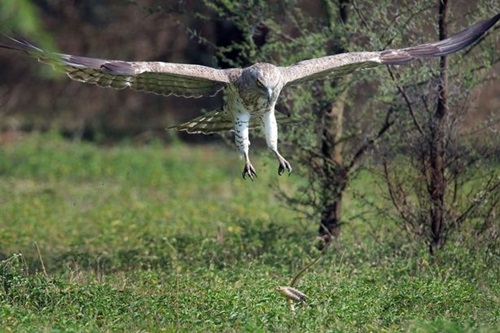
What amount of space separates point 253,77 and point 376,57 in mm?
1043

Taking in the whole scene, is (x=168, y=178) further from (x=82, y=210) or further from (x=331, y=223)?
(x=331, y=223)

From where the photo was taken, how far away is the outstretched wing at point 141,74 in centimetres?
749

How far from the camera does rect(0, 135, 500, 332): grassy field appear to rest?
652 centimetres

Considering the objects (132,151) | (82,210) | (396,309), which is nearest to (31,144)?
(132,151)

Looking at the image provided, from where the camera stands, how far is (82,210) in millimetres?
12383

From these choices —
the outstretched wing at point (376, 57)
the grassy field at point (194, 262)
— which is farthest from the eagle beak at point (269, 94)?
the grassy field at point (194, 262)

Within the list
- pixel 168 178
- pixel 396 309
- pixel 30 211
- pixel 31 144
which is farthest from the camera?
pixel 31 144

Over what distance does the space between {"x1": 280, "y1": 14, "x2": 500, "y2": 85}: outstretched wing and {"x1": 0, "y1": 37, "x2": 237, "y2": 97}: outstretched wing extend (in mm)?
648

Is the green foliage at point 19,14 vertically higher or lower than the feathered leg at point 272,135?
higher

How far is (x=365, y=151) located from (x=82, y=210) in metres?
4.51

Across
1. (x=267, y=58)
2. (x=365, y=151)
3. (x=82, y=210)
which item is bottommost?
(x=82, y=210)

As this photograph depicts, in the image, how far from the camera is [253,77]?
833cm

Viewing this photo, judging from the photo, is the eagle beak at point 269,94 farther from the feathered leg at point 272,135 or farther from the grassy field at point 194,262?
the grassy field at point 194,262

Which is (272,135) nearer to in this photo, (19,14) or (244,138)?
(244,138)
